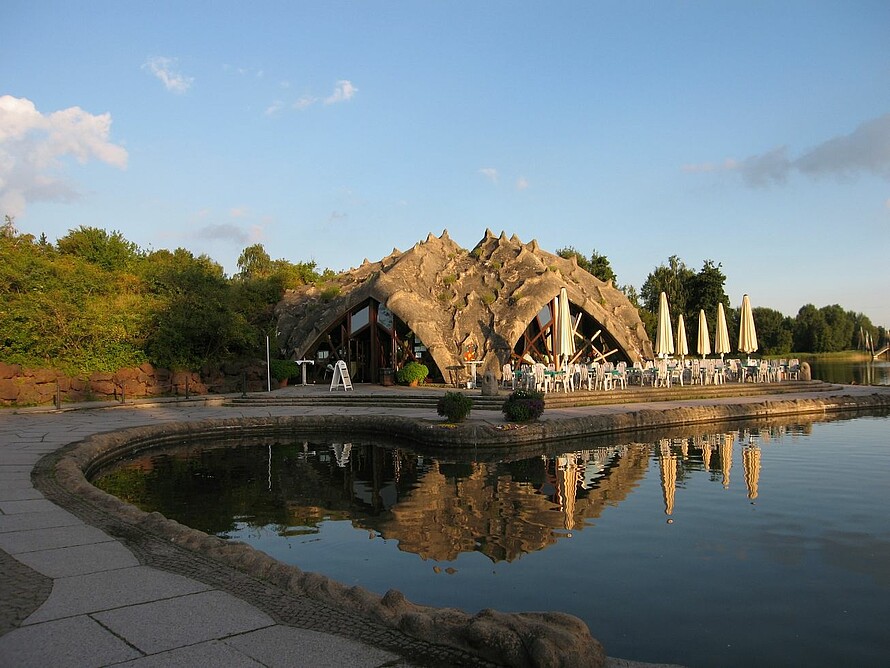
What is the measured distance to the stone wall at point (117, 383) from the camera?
18.6 meters

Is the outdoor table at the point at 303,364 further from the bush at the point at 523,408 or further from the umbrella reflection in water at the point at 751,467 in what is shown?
the umbrella reflection in water at the point at 751,467

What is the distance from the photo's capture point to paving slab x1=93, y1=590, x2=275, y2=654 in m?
3.39

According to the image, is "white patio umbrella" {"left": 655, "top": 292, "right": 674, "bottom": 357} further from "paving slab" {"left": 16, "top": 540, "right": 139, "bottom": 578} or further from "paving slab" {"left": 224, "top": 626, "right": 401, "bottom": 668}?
"paving slab" {"left": 224, "top": 626, "right": 401, "bottom": 668}

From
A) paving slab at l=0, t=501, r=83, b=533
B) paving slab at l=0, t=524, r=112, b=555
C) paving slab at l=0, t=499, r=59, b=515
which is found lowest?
paving slab at l=0, t=524, r=112, b=555

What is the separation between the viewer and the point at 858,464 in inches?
396

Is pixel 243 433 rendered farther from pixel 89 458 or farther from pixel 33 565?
pixel 33 565

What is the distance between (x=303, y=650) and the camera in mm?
3250

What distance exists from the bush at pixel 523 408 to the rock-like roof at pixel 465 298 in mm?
9744

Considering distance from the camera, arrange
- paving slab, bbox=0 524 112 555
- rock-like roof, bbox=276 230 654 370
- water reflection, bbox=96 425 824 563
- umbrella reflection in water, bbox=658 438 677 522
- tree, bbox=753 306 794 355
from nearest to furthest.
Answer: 1. paving slab, bbox=0 524 112 555
2. water reflection, bbox=96 425 824 563
3. umbrella reflection in water, bbox=658 438 677 522
4. rock-like roof, bbox=276 230 654 370
5. tree, bbox=753 306 794 355

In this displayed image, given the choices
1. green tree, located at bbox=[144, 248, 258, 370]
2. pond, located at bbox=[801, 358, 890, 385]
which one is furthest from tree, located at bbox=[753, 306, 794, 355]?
green tree, located at bbox=[144, 248, 258, 370]

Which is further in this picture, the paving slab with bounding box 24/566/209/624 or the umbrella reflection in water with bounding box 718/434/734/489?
the umbrella reflection in water with bounding box 718/434/734/489

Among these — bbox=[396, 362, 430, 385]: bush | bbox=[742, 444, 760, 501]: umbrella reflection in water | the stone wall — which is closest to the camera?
bbox=[742, 444, 760, 501]: umbrella reflection in water

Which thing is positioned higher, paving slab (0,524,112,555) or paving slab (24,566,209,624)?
paving slab (0,524,112,555)

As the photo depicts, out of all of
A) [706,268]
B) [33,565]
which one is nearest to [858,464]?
[33,565]
